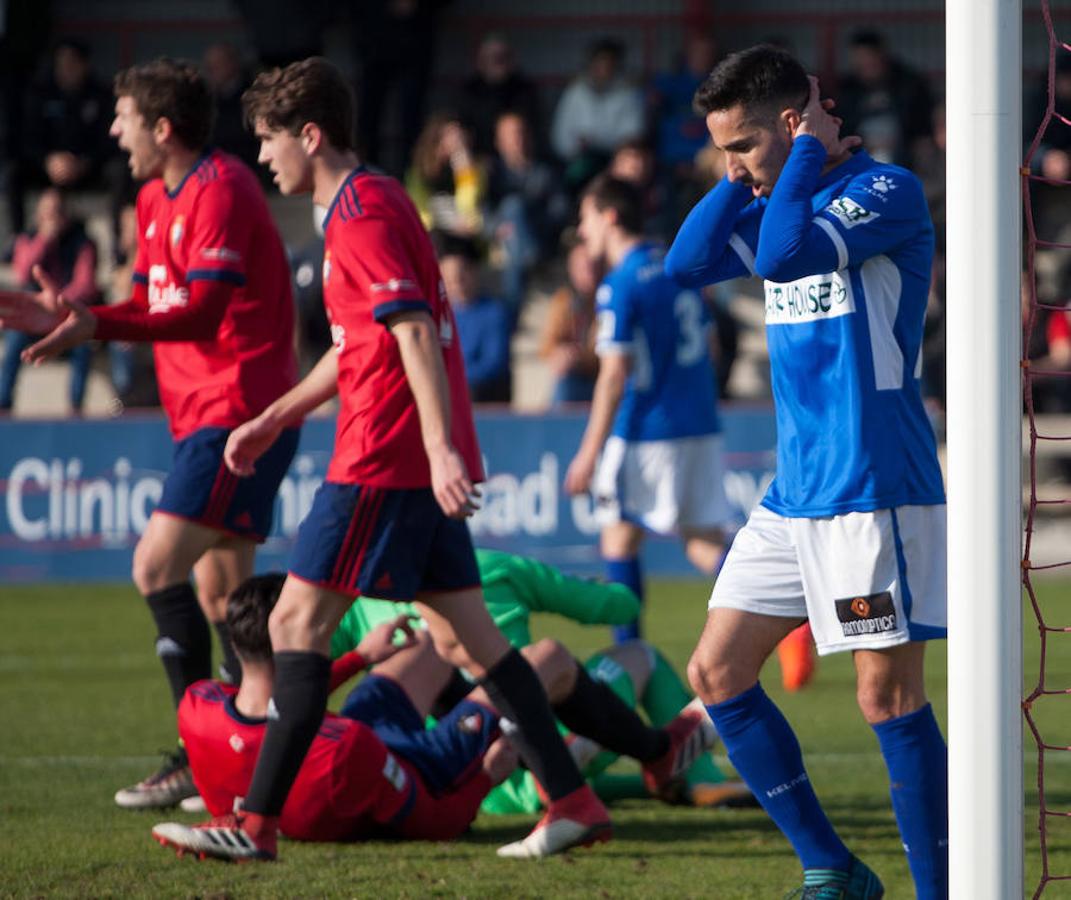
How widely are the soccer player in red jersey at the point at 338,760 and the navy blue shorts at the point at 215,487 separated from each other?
0.50m

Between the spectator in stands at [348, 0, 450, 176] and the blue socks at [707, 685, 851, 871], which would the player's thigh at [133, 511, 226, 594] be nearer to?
the blue socks at [707, 685, 851, 871]

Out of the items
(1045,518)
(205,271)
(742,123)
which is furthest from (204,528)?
(1045,518)

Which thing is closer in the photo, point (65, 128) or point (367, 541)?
point (367, 541)

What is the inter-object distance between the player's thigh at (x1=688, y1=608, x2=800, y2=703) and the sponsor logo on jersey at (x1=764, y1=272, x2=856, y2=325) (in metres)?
0.69

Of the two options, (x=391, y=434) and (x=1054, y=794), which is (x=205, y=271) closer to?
(x=391, y=434)

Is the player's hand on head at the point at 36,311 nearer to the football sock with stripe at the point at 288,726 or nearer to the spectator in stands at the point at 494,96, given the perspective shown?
the football sock with stripe at the point at 288,726

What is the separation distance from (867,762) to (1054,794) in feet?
2.52

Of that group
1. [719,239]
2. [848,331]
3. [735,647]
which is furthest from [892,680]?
[719,239]

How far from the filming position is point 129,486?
12445 mm

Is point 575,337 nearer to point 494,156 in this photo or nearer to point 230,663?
point 494,156

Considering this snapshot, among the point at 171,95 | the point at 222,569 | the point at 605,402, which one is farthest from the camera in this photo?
the point at 605,402

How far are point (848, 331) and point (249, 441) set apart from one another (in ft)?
6.11

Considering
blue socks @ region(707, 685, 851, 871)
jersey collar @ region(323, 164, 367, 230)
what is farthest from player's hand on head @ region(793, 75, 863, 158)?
jersey collar @ region(323, 164, 367, 230)

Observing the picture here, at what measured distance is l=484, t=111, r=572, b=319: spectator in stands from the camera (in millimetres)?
15875
